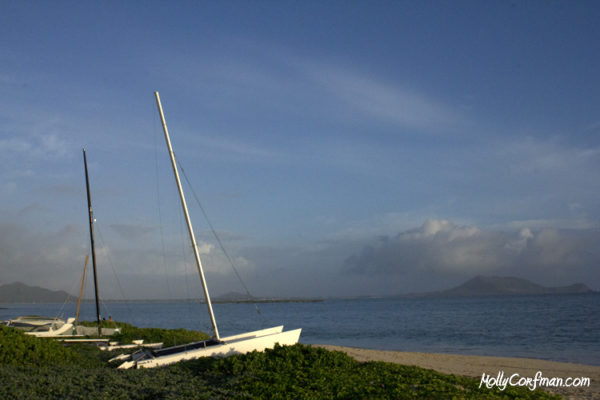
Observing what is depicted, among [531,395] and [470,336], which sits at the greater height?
[531,395]

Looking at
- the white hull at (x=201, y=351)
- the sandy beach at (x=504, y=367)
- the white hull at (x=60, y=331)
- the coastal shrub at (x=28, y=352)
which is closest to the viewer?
the white hull at (x=201, y=351)

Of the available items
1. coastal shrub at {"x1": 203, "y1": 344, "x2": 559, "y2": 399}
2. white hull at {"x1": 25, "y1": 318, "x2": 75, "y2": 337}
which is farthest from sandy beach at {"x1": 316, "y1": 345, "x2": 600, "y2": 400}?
white hull at {"x1": 25, "y1": 318, "x2": 75, "y2": 337}

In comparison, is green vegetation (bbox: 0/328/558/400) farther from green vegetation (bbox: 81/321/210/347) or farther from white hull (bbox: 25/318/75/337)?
white hull (bbox: 25/318/75/337)

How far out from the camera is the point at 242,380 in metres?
12.7

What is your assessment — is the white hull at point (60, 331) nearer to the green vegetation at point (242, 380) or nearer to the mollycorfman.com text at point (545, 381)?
the green vegetation at point (242, 380)

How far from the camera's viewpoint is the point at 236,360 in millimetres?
14484

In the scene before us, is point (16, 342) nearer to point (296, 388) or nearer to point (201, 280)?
point (201, 280)

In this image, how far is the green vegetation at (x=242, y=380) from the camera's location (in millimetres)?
11367

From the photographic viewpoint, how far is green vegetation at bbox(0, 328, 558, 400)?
11367 millimetres

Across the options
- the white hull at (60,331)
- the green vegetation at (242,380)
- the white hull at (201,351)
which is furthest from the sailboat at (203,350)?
the white hull at (60,331)

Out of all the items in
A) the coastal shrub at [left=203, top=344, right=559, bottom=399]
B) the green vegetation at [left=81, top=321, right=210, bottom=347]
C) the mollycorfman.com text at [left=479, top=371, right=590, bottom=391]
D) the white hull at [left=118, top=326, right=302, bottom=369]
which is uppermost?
the white hull at [left=118, top=326, right=302, bottom=369]

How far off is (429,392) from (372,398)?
1674 millimetres

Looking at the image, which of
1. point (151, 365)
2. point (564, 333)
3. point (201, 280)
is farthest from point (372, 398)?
point (564, 333)

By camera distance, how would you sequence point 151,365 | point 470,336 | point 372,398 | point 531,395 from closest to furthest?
point 372,398, point 531,395, point 151,365, point 470,336
